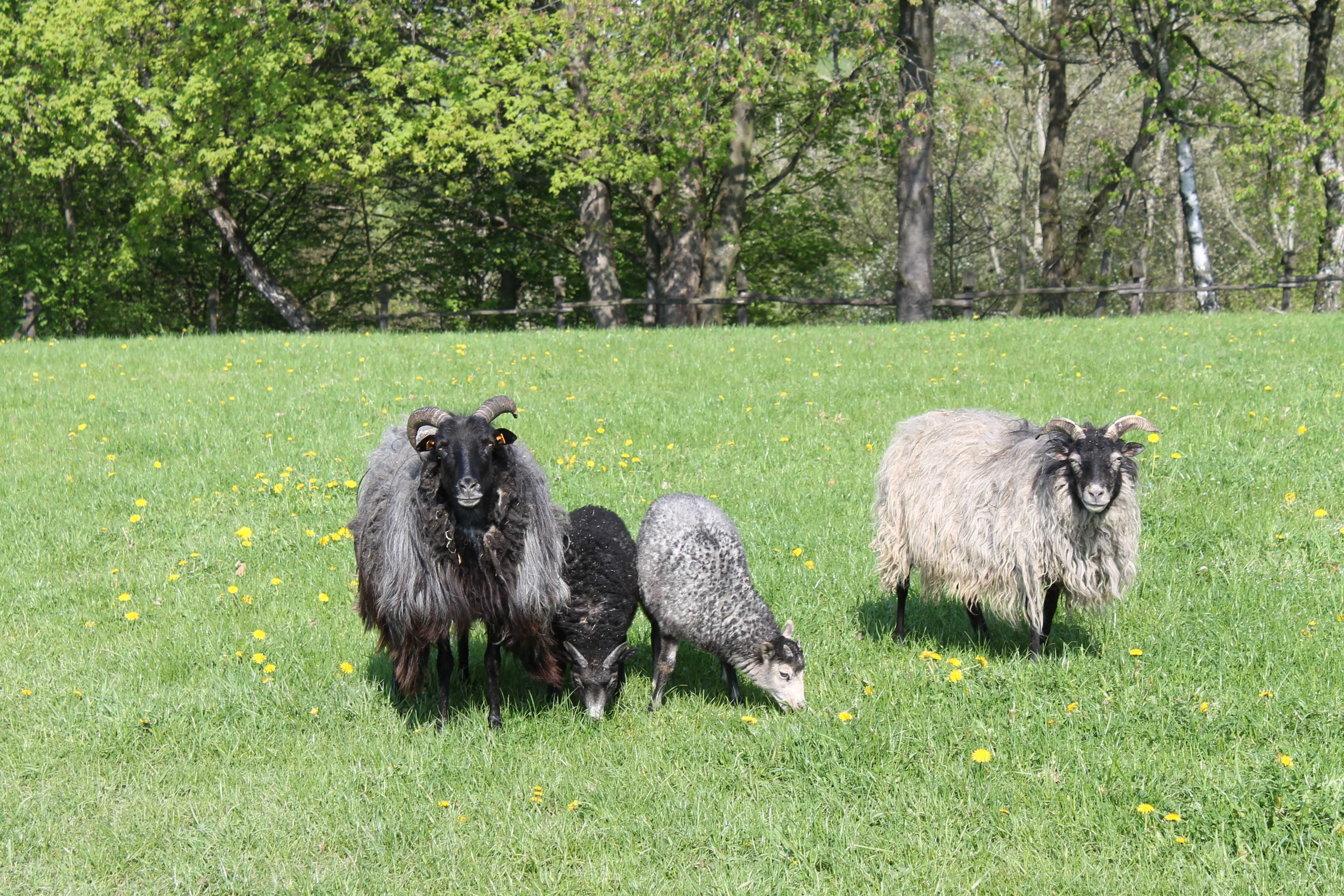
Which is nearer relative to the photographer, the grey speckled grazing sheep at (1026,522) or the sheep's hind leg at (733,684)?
the grey speckled grazing sheep at (1026,522)

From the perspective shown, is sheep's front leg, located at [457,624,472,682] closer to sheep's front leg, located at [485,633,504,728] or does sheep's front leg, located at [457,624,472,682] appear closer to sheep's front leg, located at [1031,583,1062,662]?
sheep's front leg, located at [485,633,504,728]

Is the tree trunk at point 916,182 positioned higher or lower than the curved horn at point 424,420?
higher

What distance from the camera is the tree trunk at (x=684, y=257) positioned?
26.2 meters

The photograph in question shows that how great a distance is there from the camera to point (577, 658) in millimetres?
6152

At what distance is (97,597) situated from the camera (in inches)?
309

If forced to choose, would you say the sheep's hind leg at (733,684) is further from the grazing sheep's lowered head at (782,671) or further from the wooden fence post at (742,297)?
the wooden fence post at (742,297)

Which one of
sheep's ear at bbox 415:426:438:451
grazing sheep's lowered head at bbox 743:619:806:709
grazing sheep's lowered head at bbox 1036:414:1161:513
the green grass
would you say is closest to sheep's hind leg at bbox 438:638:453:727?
the green grass

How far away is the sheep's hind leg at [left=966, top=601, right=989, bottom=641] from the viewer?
6949 millimetres

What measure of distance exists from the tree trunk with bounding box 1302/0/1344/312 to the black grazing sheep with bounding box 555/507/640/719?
24403 millimetres

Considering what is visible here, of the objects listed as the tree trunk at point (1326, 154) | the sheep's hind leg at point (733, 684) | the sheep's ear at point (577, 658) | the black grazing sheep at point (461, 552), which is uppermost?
the tree trunk at point (1326, 154)

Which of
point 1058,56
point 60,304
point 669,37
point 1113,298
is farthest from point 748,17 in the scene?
point 1113,298

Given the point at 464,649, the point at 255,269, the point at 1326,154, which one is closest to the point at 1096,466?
the point at 464,649

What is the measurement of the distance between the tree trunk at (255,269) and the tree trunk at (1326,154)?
26744 mm

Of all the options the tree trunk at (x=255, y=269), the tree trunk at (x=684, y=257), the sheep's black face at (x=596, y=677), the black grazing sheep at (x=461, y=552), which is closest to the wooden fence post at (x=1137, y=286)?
the tree trunk at (x=684, y=257)
